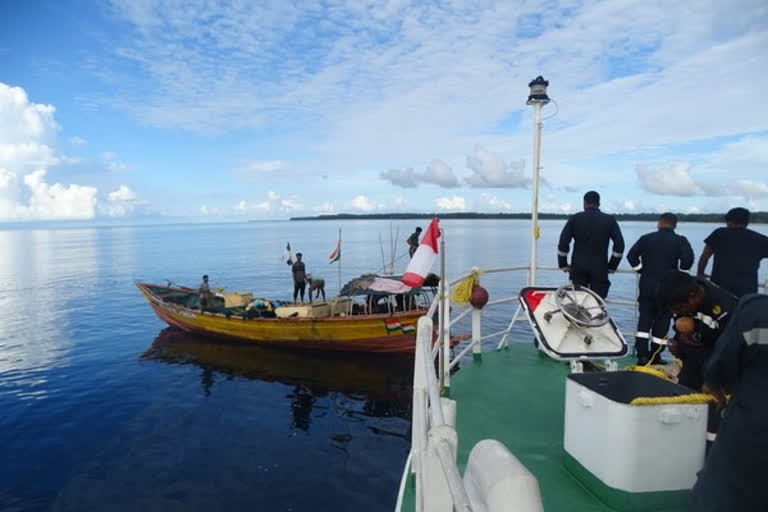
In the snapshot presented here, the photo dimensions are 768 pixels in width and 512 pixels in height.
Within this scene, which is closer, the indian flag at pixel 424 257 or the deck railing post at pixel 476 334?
the indian flag at pixel 424 257

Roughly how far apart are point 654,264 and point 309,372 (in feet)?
44.4

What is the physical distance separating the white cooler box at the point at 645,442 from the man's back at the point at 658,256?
9.56 feet

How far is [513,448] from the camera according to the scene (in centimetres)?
429

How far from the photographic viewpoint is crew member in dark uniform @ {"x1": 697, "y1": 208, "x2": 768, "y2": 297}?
5.30m

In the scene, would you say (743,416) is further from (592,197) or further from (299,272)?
(299,272)

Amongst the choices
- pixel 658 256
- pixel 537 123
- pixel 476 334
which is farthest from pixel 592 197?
pixel 476 334

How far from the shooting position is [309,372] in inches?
673

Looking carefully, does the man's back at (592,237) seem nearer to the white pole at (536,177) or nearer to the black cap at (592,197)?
the black cap at (592,197)

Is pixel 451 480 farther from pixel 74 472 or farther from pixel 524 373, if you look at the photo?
pixel 74 472

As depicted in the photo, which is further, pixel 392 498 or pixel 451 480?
pixel 392 498

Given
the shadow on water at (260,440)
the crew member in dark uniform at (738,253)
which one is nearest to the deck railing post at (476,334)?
the crew member in dark uniform at (738,253)

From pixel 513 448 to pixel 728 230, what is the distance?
3.85m

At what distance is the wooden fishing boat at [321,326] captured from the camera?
1669cm

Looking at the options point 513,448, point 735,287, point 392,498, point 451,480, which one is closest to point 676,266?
point 735,287
